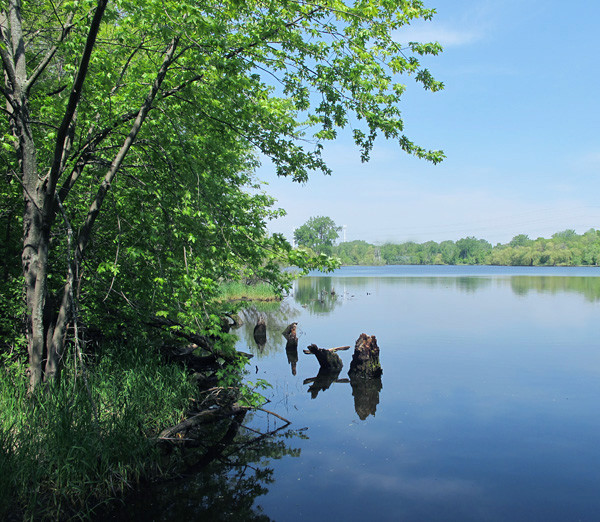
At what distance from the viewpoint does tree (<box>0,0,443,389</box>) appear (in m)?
6.53

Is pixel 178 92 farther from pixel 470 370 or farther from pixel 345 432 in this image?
pixel 470 370

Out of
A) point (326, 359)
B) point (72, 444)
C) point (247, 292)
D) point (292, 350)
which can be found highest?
point (247, 292)

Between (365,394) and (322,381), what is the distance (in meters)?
1.77

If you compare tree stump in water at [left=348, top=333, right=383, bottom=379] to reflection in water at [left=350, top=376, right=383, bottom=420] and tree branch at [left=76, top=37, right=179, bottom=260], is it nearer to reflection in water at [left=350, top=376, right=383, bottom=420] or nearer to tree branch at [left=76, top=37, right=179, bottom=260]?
reflection in water at [left=350, top=376, right=383, bottom=420]

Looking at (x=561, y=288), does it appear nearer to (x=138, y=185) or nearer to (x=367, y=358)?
(x=367, y=358)

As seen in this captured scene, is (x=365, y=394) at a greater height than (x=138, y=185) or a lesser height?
lesser

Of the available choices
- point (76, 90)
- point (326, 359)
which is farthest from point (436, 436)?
point (76, 90)

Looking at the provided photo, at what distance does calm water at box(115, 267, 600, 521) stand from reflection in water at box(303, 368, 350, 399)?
0.09 m

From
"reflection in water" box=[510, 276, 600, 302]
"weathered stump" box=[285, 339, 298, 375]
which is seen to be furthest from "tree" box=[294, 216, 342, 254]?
"weathered stump" box=[285, 339, 298, 375]

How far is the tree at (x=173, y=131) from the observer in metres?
6.53

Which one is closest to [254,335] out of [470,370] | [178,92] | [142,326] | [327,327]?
[327,327]

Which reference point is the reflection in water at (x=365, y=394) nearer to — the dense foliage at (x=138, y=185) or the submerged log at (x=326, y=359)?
the submerged log at (x=326, y=359)

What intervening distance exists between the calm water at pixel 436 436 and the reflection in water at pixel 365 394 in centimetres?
6

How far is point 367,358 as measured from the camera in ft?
46.2
